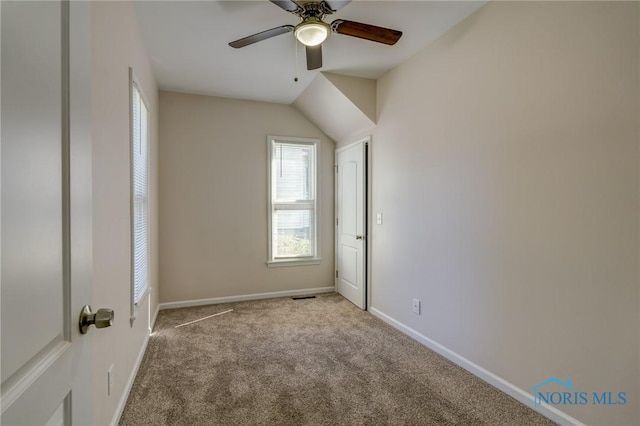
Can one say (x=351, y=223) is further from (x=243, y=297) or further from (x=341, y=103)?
(x=243, y=297)

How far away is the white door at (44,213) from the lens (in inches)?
20.2

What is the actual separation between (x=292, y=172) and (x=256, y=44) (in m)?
1.90

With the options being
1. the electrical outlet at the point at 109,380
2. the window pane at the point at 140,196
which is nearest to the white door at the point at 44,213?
the electrical outlet at the point at 109,380

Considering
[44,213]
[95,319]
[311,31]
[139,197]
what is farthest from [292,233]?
[44,213]

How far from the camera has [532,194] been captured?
196cm

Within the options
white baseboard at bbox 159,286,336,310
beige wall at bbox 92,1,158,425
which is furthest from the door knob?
white baseboard at bbox 159,286,336,310

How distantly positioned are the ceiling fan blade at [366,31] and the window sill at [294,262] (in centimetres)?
296

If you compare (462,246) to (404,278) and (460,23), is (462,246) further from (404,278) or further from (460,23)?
(460,23)

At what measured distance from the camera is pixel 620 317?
1.58 m

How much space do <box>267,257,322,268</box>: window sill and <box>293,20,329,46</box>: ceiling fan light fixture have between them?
287cm

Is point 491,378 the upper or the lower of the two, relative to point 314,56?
lower

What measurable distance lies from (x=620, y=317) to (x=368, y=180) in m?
2.53

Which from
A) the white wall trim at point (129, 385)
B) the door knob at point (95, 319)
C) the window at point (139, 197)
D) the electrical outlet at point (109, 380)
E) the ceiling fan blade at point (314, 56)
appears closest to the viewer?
the door knob at point (95, 319)

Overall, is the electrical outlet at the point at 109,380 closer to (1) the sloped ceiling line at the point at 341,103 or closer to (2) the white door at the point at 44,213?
(2) the white door at the point at 44,213
